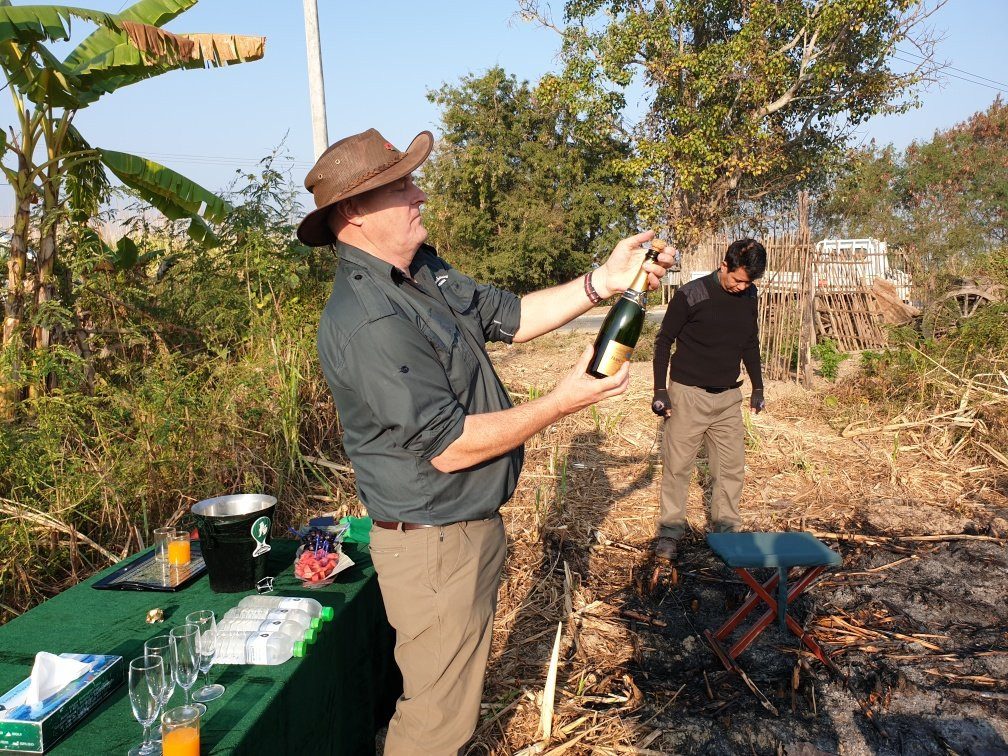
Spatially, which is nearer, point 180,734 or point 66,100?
point 180,734

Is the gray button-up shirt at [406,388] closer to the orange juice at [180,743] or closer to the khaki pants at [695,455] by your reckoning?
the orange juice at [180,743]

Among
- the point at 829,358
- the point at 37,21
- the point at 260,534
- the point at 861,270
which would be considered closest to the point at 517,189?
the point at 861,270

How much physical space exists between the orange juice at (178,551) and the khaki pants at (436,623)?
1.03 meters

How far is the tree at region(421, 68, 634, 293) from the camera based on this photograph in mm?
25516

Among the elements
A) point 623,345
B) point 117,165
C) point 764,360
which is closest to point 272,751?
point 623,345

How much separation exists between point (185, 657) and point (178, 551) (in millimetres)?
1032

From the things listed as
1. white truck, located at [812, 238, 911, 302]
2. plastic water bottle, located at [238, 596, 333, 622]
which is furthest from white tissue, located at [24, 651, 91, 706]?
white truck, located at [812, 238, 911, 302]

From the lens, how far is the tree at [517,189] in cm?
2552

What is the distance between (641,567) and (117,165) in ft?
17.5

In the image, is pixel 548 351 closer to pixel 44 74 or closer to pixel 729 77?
pixel 44 74

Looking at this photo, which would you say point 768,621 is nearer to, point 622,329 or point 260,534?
point 622,329

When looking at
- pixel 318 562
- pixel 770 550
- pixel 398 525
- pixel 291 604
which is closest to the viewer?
pixel 398 525

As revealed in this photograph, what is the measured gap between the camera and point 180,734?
175cm

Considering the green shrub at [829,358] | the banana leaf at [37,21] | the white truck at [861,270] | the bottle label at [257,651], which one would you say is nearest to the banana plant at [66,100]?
the banana leaf at [37,21]
